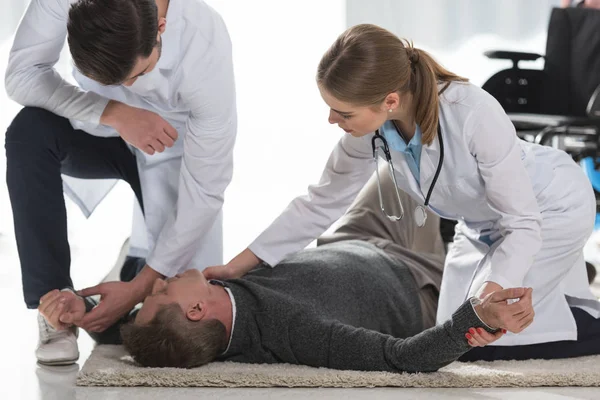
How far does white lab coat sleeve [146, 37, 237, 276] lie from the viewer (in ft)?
6.91

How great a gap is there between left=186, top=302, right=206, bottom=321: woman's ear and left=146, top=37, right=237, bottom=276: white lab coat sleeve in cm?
24

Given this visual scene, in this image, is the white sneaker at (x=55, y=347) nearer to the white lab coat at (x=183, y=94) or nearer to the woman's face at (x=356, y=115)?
the white lab coat at (x=183, y=94)

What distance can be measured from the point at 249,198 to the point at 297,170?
1.09 feet

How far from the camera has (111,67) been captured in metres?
1.78

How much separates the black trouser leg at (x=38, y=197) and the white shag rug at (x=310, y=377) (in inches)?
10.3

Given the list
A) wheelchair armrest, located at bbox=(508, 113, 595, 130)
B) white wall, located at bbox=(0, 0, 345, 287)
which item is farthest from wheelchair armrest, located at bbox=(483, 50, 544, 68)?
white wall, located at bbox=(0, 0, 345, 287)

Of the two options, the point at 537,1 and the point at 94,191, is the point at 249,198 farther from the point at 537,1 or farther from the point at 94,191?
the point at 94,191

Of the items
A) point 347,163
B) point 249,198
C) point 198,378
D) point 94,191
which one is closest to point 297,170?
point 249,198

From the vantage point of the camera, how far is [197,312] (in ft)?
6.33

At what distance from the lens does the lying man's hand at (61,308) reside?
2023 mm

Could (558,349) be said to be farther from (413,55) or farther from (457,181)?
(413,55)

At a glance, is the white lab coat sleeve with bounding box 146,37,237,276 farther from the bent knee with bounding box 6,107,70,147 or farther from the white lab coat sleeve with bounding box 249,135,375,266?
the bent knee with bounding box 6,107,70,147

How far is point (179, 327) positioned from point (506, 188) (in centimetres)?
74

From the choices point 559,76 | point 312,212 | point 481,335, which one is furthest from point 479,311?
point 559,76
